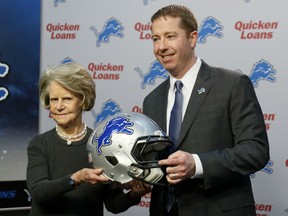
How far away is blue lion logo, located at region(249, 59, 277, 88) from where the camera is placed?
362cm

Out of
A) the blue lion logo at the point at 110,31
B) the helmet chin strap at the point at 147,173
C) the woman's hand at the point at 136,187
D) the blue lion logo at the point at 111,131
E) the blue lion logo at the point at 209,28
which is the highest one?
the blue lion logo at the point at 209,28

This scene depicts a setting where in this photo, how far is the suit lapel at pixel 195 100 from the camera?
2307 millimetres

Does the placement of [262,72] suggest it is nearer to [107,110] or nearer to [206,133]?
[107,110]

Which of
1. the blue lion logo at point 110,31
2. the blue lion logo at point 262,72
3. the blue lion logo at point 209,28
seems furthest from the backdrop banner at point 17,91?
the blue lion logo at point 262,72

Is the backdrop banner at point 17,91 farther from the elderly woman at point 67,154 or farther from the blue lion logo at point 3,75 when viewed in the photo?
the elderly woman at point 67,154

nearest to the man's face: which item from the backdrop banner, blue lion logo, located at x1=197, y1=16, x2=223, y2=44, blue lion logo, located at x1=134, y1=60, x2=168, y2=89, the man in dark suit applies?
the man in dark suit

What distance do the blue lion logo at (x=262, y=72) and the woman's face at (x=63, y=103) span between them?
1.70 metres

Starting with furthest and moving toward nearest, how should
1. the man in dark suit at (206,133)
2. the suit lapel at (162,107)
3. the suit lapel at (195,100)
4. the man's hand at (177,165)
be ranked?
the suit lapel at (162,107), the suit lapel at (195,100), the man in dark suit at (206,133), the man's hand at (177,165)

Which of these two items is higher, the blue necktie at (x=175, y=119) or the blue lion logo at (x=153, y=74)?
the blue necktie at (x=175, y=119)

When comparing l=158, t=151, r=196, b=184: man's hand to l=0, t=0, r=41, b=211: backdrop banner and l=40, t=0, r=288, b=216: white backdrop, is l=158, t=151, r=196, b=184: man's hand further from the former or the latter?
l=0, t=0, r=41, b=211: backdrop banner

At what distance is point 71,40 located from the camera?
455 centimetres

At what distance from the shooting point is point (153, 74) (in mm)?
4156

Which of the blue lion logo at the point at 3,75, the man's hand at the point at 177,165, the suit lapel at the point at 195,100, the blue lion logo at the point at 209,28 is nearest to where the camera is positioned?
the man's hand at the point at 177,165

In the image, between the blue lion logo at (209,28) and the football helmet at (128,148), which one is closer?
the football helmet at (128,148)
